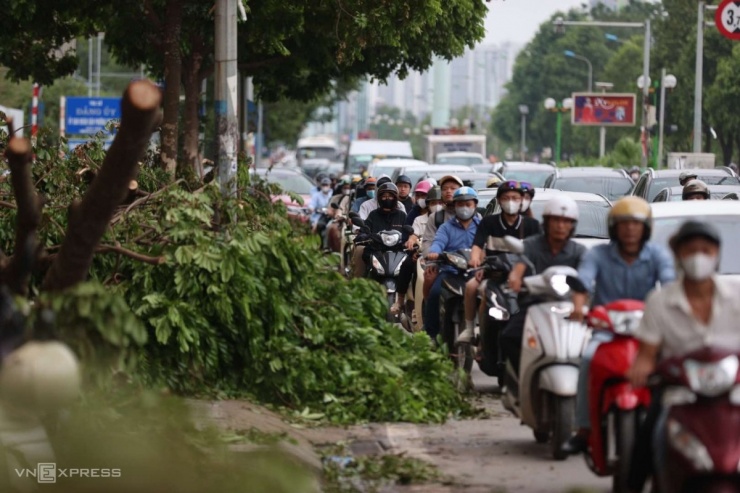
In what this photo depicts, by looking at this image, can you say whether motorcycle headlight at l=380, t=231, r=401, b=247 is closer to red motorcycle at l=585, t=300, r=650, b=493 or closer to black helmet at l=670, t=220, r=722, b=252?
red motorcycle at l=585, t=300, r=650, b=493

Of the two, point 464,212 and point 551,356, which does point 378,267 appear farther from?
point 551,356

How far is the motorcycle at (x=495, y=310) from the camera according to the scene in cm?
1114

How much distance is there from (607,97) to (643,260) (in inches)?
3063

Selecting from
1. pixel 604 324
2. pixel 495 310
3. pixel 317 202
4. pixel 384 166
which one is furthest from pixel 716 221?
pixel 384 166

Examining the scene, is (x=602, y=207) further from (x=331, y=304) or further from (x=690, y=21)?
(x=690, y=21)

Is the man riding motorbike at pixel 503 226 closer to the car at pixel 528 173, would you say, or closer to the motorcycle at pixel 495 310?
the motorcycle at pixel 495 310

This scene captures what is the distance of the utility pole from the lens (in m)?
15.7

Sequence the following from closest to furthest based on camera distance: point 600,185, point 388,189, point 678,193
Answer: point 388,189 → point 678,193 → point 600,185

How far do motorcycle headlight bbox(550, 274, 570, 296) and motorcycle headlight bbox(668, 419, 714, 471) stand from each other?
279 cm

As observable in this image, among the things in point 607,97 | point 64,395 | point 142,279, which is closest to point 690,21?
point 607,97

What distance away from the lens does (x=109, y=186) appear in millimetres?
8188

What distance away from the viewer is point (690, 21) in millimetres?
79750

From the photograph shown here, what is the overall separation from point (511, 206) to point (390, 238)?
16.0 feet

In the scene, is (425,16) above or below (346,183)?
above
